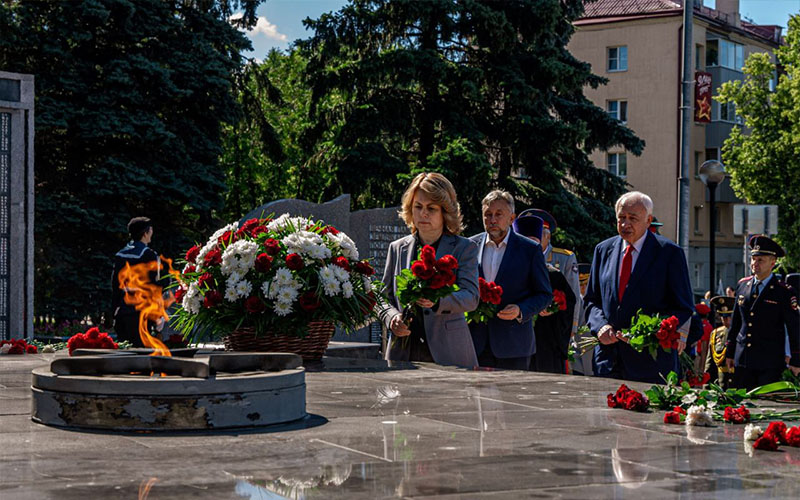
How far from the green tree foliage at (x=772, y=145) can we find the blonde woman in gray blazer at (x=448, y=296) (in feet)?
144

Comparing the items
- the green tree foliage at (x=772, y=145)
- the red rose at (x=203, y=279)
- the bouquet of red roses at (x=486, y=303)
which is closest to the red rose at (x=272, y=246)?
the red rose at (x=203, y=279)

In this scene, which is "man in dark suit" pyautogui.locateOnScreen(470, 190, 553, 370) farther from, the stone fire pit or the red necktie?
the stone fire pit

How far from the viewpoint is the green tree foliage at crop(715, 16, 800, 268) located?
49.4m

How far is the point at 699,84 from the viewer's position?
3853cm

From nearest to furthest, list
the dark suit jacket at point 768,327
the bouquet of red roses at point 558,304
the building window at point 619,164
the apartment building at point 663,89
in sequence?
the bouquet of red roses at point 558,304 < the dark suit jacket at point 768,327 < the apartment building at point 663,89 < the building window at point 619,164

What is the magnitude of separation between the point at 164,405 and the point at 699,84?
3571 cm

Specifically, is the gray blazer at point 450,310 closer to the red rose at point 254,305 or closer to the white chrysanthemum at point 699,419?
the red rose at point 254,305

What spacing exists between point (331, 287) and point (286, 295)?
13.0 inches

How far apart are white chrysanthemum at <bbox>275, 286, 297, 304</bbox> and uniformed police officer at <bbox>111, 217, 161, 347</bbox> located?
474 cm

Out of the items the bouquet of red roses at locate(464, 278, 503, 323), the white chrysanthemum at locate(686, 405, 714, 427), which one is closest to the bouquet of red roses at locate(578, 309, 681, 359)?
the bouquet of red roses at locate(464, 278, 503, 323)

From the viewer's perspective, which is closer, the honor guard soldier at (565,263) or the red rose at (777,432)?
the red rose at (777,432)

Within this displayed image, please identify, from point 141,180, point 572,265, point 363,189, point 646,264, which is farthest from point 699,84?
point 646,264

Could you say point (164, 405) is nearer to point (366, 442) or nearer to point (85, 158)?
point (366, 442)

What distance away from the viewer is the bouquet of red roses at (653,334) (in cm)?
709
